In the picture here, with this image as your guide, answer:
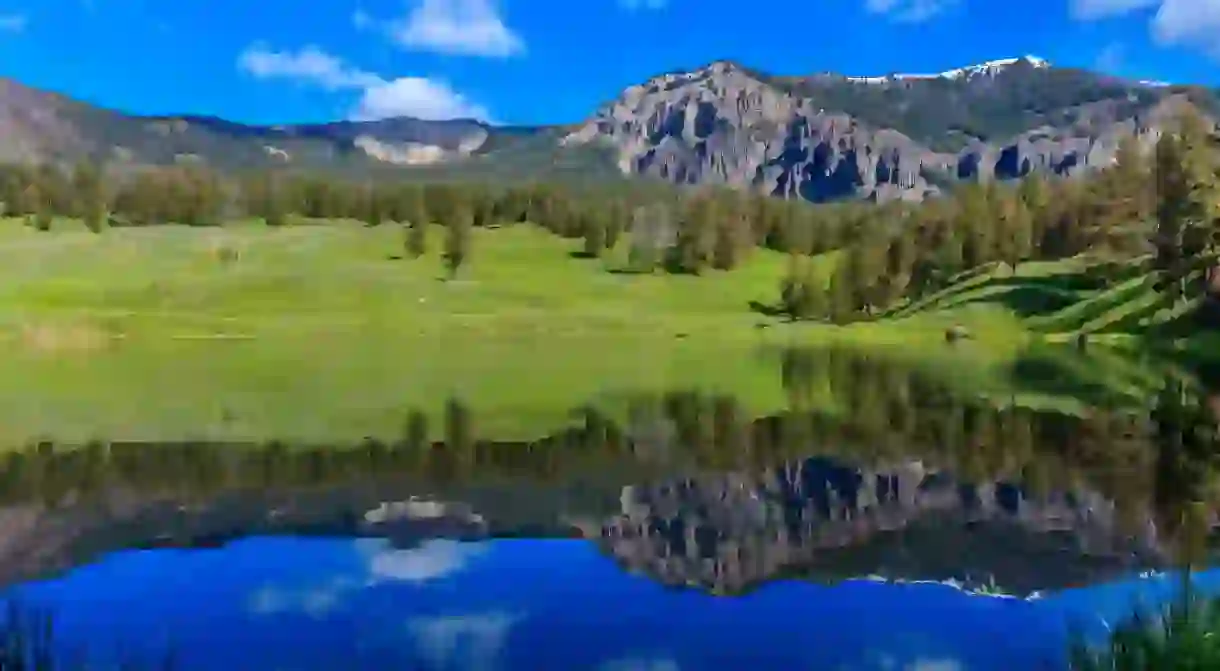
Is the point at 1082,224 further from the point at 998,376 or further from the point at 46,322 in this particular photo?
the point at 46,322

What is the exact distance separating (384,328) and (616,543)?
283 ft

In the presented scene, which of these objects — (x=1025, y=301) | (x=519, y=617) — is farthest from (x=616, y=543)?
(x=1025, y=301)

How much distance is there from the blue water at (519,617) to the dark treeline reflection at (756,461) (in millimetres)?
2992

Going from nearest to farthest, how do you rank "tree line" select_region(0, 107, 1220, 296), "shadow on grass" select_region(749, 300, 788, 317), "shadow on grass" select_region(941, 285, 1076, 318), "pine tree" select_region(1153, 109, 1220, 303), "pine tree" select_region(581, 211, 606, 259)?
"pine tree" select_region(1153, 109, 1220, 303) < "tree line" select_region(0, 107, 1220, 296) < "shadow on grass" select_region(941, 285, 1076, 318) < "shadow on grass" select_region(749, 300, 788, 317) < "pine tree" select_region(581, 211, 606, 259)

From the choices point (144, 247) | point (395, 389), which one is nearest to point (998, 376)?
point (395, 389)

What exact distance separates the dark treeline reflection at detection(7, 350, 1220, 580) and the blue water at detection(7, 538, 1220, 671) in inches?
118

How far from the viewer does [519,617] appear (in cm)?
1905

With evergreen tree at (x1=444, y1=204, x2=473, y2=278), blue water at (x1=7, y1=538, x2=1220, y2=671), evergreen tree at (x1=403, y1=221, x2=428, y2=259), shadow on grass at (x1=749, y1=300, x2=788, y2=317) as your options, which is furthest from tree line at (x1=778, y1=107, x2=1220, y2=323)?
blue water at (x1=7, y1=538, x2=1220, y2=671)

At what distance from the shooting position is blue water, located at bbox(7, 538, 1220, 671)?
1678 centimetres

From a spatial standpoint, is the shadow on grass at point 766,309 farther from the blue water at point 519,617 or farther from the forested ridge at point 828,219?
the blue water at point 519,617

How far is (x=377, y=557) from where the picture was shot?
76.8 ft

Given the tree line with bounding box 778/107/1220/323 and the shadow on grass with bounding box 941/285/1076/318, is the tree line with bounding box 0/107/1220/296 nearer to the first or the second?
the tree line with bounding box 778/107/1220/323

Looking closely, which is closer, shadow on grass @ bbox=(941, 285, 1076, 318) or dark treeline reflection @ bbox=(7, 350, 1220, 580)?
dark treeline reflection @ bbox=(7, 350, 1220, 580)

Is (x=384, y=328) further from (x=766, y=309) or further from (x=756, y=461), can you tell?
(x=756, y=461)
